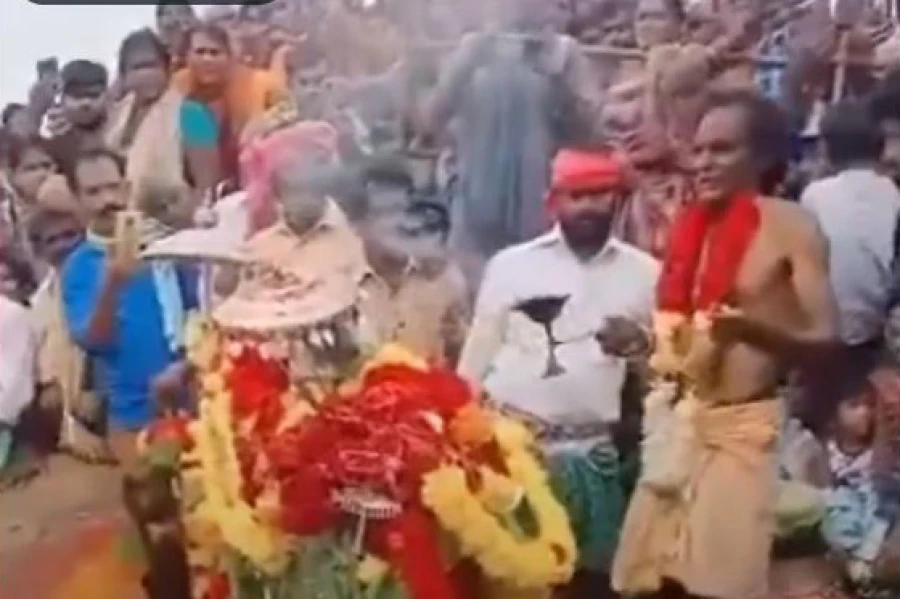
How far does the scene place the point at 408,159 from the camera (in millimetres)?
1338

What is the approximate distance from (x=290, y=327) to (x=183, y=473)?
0.43 feet

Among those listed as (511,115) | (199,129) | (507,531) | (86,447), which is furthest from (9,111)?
(507,531)

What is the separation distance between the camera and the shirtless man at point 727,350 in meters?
1.31

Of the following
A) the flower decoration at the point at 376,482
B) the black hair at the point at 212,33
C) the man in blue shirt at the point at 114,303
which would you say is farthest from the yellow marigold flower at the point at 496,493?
the black hair at the point at 212,33

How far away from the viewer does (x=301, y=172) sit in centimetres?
135

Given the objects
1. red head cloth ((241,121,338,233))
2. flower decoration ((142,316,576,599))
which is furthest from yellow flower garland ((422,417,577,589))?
red head cloth ((241,121,338,233))

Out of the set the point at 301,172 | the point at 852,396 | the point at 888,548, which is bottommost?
the point at 888,548

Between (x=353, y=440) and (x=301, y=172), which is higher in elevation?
(x=301, y=172)

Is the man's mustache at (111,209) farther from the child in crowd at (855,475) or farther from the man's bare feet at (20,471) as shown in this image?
the child in crowd at (855,475)

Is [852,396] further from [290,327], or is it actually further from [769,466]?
[290,327]

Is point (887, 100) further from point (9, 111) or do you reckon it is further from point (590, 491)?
point (9, 111)

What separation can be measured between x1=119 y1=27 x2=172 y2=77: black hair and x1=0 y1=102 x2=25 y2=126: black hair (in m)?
0.08

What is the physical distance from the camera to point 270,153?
135 cm

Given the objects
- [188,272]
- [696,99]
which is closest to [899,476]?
[696,99]
